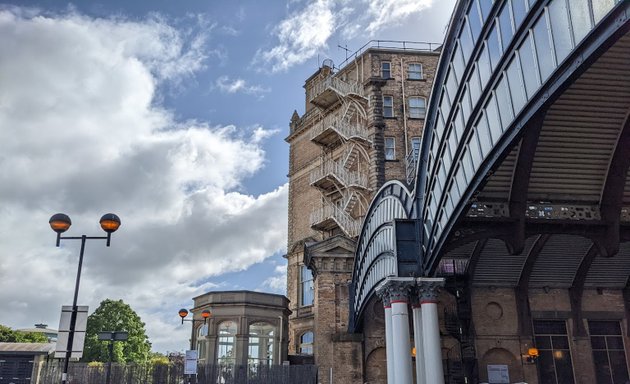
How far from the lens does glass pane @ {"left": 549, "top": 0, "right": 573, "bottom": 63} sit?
Result: 9562 millimetres

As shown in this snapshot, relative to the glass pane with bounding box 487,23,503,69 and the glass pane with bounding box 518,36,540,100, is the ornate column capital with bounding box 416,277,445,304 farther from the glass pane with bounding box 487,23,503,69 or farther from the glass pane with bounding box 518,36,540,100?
the glass pane with bounding box 518,36,540,100

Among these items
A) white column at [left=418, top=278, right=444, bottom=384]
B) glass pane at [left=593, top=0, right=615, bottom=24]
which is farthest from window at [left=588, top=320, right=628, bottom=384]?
glass pane at [left=593, top=0, right=615, bottom=24]

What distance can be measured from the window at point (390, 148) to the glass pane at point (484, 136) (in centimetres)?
2326

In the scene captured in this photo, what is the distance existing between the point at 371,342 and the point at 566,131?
15.9 metres

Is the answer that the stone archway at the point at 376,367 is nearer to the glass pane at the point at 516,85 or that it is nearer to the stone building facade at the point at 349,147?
the stone building facade at the point at 349,147

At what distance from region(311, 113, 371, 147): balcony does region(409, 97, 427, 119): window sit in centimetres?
385

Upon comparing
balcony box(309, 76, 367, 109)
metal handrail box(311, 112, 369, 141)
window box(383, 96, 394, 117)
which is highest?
balcony box(309, 76, 367, 109)

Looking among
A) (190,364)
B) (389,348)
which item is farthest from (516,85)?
(389,348)

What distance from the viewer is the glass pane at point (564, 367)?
2803 centimetres

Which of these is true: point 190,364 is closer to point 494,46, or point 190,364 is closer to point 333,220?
point 494,46

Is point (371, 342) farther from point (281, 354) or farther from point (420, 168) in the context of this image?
point (420, 168)

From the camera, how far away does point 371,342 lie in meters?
29.0

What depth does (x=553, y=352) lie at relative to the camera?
2845 centimetres

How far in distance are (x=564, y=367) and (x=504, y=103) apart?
827 inches
